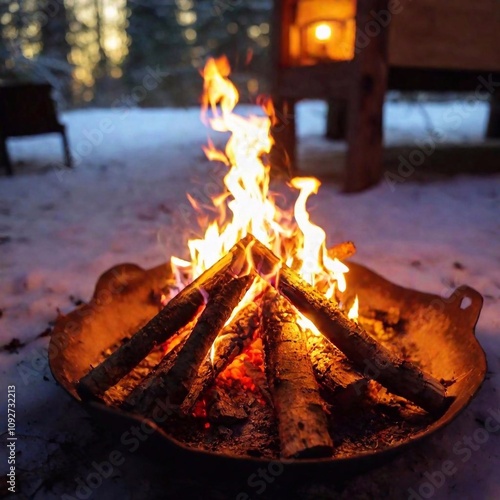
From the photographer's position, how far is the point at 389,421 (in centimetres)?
206

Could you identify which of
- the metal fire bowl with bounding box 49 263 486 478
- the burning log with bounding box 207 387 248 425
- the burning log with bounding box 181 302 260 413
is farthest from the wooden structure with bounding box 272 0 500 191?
the burning log with bounding box 207 387 248 425

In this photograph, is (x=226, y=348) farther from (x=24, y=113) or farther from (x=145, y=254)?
(x=24, y=113)

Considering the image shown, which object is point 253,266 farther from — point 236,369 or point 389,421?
point 389,421

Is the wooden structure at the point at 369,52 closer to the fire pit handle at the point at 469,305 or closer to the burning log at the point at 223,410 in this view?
the fire pit handle at the point at 469,305

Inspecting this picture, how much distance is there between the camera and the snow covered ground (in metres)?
1.93

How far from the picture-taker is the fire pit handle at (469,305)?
89.3 inches

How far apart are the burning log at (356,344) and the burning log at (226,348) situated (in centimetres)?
30

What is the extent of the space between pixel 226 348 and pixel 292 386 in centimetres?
49

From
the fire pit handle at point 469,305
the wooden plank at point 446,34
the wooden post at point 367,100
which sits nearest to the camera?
the fire pit handle at point 469,305

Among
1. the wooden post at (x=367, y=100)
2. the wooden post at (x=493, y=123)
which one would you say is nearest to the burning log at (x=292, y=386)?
the wooden post at (x=367, y=100)

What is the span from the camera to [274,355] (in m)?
2.11

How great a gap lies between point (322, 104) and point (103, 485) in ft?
55.1

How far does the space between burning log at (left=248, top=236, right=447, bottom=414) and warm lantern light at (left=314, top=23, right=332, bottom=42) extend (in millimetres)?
4643

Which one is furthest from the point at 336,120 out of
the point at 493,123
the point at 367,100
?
the point at 367,100
